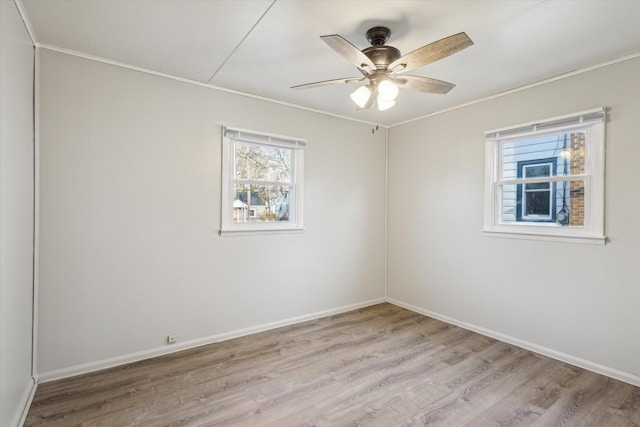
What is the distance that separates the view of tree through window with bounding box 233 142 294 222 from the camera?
3344mm

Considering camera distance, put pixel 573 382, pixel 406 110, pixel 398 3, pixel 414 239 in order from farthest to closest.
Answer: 1. pixel 414 239
2. pixel 406 110
3. pixel 573 382
4. pixel 398 3

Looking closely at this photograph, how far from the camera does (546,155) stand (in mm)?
3020

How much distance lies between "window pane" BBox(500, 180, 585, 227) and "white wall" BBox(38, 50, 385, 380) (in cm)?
211

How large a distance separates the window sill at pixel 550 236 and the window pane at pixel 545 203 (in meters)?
0.14

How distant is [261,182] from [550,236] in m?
2.91

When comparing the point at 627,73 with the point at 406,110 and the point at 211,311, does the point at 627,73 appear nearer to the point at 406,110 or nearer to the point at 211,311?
the point at 406,110

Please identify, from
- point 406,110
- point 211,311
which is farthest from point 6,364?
point 406,110

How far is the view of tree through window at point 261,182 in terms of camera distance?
334 cm

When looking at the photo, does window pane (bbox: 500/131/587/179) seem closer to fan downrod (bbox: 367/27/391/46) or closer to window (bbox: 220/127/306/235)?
fan downrod (bbox: 367/27/391/46)

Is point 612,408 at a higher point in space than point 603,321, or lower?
lower

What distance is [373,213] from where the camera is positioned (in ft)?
14.4

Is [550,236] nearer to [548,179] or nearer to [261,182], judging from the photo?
[548,179]

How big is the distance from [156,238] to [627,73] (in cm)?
416

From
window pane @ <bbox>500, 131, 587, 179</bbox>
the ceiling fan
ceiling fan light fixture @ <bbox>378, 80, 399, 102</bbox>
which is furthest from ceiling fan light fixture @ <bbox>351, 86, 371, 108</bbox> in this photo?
window pane @ <bbox>500, 131, 587, 179</bbox>
